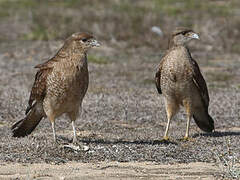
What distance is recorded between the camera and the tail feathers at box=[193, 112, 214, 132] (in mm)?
9695

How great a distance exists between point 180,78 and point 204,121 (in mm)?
1139

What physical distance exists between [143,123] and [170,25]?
42.1ft

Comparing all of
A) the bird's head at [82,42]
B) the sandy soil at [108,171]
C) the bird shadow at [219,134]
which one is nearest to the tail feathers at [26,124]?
the bird's head at [82,42]

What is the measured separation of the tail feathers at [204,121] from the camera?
31.8ft

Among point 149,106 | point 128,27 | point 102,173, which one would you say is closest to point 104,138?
point 102,173

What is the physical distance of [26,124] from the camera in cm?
883

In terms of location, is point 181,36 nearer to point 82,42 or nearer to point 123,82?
point 82,42

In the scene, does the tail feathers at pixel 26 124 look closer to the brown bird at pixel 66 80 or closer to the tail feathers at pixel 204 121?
the brown bird at pixel 66 80

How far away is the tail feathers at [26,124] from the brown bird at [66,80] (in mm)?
257

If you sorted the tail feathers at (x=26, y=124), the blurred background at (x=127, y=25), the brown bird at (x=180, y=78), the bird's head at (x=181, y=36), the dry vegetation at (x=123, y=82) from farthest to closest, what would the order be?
the blurred background at (x=127, y=25)
the bird's head at (x=181, y=36)
the brown bird at (x=180, y=78)
the tail feathers at (x=26, y=124)
the dry vegetation at (x=123, y=82)

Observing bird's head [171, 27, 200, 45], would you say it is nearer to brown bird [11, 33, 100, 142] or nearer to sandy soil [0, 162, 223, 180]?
brown bird [11, 33, 100, 142]

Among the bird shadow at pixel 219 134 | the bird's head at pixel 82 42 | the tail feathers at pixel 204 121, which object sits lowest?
the bird shadow at pixel 219 134

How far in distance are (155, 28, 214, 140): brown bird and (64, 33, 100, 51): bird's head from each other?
129 cm

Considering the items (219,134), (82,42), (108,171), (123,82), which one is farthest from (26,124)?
(123,82)
